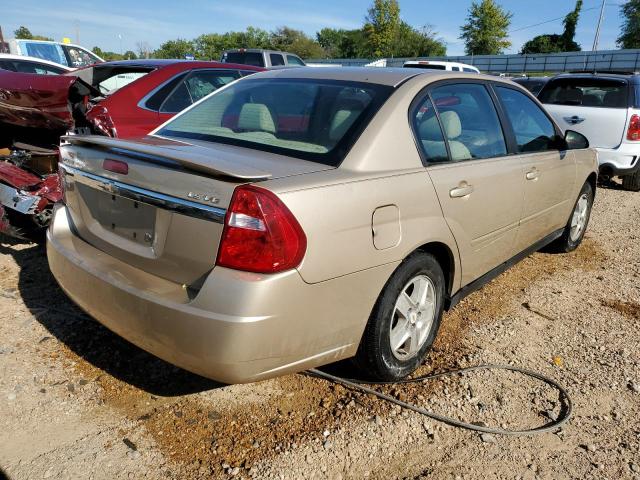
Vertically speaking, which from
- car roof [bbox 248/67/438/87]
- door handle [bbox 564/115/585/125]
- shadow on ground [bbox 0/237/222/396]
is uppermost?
car roof [bbox 248/67/438/87]

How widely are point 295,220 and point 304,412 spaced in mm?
1074

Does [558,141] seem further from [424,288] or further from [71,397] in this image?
[71,397]

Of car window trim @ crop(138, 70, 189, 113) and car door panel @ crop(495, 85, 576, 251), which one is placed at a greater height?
car window trim @ crop(138, 70, 189, 113)

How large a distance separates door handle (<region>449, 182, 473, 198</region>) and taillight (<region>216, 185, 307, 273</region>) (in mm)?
1174

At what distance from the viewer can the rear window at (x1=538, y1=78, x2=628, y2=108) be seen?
7727 mm

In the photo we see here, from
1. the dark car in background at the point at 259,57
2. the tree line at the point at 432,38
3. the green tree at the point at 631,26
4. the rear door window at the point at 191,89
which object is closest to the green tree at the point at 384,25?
the tree line at the point at 432,38

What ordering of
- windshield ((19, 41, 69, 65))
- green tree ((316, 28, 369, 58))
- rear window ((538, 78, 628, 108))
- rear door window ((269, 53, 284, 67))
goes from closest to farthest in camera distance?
rear window ((538, 78, 628, 108)) < rear door window ((269, 53, 284, 67)) < windshield ((19, 41, 69, 65)) < green tree ((316, 28, 369, 58))

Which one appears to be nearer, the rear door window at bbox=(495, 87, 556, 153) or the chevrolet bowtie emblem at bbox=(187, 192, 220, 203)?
the chevrolet bowtie emblem at bbox=(187, 192, 220, 203)

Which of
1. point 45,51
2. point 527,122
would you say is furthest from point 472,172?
point 45,51

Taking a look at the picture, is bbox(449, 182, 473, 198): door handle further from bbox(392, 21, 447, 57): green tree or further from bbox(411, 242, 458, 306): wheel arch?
bbox(392, 21, 447, 57): green tree

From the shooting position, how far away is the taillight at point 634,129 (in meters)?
7.47

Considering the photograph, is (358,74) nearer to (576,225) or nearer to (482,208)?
(482,208)

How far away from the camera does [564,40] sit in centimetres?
6462

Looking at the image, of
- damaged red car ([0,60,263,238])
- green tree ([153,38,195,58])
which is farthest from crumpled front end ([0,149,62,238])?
green tree ([153,38,195,58])
